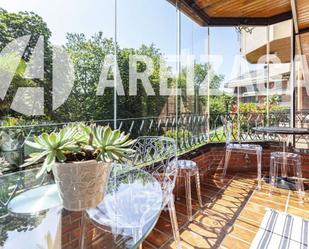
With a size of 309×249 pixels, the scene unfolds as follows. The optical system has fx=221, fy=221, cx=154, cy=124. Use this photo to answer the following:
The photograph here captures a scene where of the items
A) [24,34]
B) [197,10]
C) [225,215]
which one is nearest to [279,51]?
[197,10]

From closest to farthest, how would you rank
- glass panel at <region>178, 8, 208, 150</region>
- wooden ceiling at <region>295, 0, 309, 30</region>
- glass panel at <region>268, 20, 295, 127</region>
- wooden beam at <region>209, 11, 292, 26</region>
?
wooden ceiling at <region>295, 0, 309, 30</region> → glass panel at <region>178, 8, 208, 150</region> → wooden beam at <region>209, 11, 292, 26</region> → glass panel at <region>268, 20, 295, 127</region>

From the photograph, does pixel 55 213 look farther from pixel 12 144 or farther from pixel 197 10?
pixel 197 10

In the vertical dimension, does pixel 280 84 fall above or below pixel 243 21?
below

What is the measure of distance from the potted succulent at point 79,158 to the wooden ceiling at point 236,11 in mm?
2676

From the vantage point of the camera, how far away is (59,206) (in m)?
1.30

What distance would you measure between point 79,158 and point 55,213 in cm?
54

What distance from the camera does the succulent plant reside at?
2.83 feet

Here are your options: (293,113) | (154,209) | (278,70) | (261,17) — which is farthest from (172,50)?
(278,70)

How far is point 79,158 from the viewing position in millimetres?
925

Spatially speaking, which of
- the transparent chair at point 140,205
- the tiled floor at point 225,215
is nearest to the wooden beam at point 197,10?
the transparent chair at point 140,205

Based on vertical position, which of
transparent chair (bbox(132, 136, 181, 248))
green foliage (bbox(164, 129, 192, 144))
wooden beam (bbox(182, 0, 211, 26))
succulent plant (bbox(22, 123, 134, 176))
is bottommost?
transparent chair (bbox(132, 136, 181, 248))

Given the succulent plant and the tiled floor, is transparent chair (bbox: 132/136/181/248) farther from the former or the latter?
the succulent plant

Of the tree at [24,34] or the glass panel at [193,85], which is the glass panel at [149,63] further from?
the tree at [24,34]

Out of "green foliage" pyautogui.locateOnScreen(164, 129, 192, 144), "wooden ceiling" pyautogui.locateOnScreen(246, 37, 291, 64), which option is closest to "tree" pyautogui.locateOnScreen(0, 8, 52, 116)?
"green foliage" pyautogui.locateOnScreen(164, 129, 192, 144)
